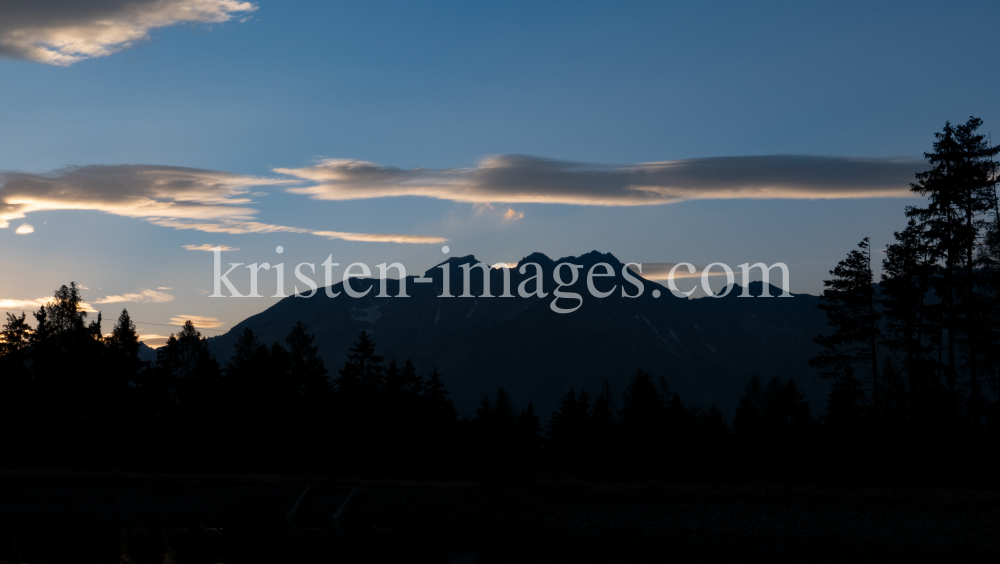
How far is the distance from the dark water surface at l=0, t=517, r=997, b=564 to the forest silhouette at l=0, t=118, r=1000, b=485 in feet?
38.1

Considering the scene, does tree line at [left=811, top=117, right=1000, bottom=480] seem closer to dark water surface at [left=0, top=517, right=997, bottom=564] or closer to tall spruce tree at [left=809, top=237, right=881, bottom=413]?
tall spruce tree at [left=809, top=237, right=881, bottom=413]

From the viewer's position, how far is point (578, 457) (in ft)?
251

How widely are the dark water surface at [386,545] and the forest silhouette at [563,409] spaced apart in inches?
457

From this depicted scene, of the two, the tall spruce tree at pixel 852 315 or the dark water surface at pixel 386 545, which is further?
the tall spruce tree at pixel 852 315

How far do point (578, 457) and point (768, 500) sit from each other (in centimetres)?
2677

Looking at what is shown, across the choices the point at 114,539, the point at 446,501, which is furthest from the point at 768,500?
the point at 114,539

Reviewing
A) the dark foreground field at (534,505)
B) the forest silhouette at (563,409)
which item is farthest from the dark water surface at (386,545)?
the forest silhouette at (563,409)

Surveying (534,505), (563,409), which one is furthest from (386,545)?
(563,409)

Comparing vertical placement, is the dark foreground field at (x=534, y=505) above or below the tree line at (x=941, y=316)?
below

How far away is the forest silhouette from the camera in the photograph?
166 feet

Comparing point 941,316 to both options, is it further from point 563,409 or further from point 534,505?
point 563,409

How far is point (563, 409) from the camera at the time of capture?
96.6m

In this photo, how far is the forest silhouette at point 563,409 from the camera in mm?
50562

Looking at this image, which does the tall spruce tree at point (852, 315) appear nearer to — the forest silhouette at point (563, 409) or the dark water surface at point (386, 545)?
the forest silhouette at point (563, 409)
